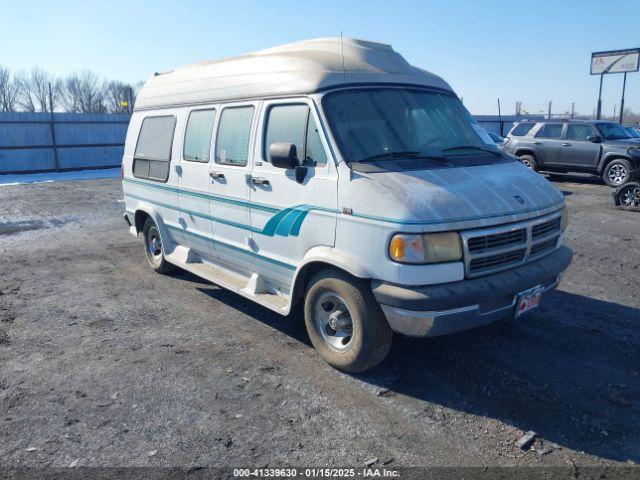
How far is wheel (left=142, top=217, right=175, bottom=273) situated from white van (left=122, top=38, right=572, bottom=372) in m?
1.35

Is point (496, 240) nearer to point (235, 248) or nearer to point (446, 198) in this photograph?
point (446, 198)

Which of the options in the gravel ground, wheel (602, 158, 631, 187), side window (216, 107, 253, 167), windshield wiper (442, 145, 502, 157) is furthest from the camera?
wheel (602, 158, 631, 187)

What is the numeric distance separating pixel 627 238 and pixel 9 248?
10397mm

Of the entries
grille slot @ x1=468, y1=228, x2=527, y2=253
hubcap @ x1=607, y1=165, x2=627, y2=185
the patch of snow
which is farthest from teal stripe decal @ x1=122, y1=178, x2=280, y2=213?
hubcap @ x1=607, y1=165, x2=627, y2=185

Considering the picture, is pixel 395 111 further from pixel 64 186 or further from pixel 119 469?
pixel 64 186

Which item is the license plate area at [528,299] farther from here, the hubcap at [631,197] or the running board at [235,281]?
the hubcap at [631,197]

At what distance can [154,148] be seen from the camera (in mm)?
6570

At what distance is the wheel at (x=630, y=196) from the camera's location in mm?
11195

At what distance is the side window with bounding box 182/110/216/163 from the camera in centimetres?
545

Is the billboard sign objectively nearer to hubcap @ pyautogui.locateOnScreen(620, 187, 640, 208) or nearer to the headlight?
hubcap @ pyautogui.locateOnScreen(620, 187, 640, 208)

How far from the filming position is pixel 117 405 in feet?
12.4

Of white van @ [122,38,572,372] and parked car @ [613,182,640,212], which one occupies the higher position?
white van @ [122,38,572,372]

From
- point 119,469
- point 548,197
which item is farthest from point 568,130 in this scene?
point 119,469

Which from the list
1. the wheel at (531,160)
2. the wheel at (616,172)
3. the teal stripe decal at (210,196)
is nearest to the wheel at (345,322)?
the teal stripe decal at (210,196)
